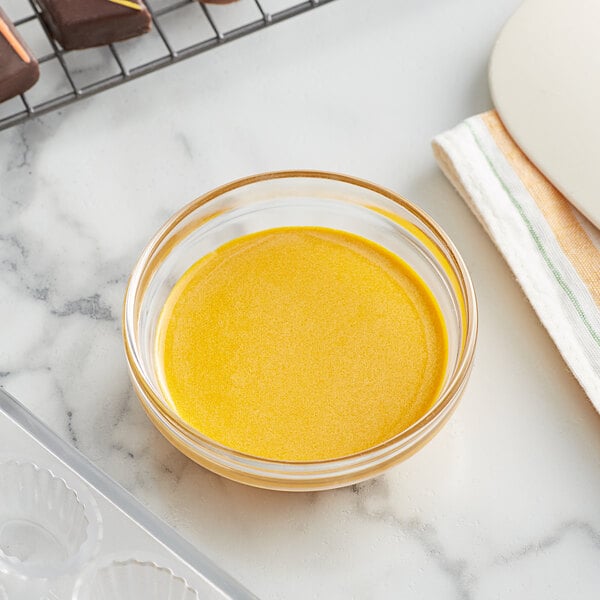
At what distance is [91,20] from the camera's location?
1.12 m

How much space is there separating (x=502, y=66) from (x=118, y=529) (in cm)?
61

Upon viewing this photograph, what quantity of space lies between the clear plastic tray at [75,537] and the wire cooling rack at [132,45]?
361 mm

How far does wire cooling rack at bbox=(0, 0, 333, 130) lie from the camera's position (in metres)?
1.15

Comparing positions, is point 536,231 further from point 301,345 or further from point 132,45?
point 132,45

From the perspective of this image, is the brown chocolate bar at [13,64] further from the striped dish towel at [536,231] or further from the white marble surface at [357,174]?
the striped dish towel at [536,231]

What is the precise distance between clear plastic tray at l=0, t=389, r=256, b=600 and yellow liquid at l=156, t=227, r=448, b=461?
0.10 m

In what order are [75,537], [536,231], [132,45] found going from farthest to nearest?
[132,45] < [536,231] < [75,537]

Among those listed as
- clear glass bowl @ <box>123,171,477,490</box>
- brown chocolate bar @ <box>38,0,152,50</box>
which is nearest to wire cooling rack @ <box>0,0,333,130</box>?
brown chocolate bar @ <box>38,0,152,50</box>

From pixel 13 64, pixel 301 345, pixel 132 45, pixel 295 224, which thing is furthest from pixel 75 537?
pixel 132 45

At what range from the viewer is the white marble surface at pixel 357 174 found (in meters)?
0.95

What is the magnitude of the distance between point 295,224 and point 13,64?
1.03 feet

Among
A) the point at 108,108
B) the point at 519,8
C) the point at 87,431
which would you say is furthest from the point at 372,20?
the point at 87,431

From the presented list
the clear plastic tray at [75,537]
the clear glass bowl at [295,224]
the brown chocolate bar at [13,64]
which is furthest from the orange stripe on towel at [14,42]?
the clear plastic tray at [75,537]

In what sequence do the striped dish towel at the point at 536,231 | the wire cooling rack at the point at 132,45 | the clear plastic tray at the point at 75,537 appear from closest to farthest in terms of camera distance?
the clear plastic tray at the point at 75,537
the striped dish towel at the point at 536,231
the wire cooling rack at the point at 132,45
